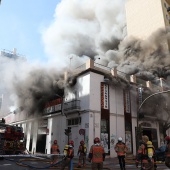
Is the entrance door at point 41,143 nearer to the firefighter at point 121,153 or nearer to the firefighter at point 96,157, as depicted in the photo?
the firefighter at point 121,153

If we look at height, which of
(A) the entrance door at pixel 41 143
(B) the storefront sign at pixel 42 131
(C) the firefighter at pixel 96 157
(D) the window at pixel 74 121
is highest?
(D) the window at pixel 74 121

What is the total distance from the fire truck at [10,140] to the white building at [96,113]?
540 centimetres

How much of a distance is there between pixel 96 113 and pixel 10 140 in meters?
8.54

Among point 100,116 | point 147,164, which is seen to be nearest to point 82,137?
point 100,116

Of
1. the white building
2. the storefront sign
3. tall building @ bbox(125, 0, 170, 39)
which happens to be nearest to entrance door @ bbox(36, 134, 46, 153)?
the white building

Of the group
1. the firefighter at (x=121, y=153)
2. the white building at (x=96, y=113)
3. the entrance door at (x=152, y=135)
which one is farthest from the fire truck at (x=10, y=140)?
the entrance door at (x=152, y=135)

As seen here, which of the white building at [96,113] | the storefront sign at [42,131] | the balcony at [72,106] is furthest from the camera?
the storefront sign at [42,131]

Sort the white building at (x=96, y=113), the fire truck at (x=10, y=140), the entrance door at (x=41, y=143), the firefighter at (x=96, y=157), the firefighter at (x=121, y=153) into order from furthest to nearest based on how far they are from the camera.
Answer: the entrance door at (x=41, y=143) < the white building at (x=96, y=113) < the fire truck at (x=10, y=140) < the firefighter at (x=121, y=153) < the firefighter at (x=96, y=157)

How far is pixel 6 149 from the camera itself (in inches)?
568

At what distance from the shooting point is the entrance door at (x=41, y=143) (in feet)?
81.1

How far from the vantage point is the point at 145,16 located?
3972 centimetres

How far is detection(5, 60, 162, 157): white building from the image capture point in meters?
20.0

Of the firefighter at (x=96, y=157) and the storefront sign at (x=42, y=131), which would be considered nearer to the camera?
the firefighter at (x=96, y=157)

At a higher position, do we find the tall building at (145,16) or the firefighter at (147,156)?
the tall building at (145,16)
